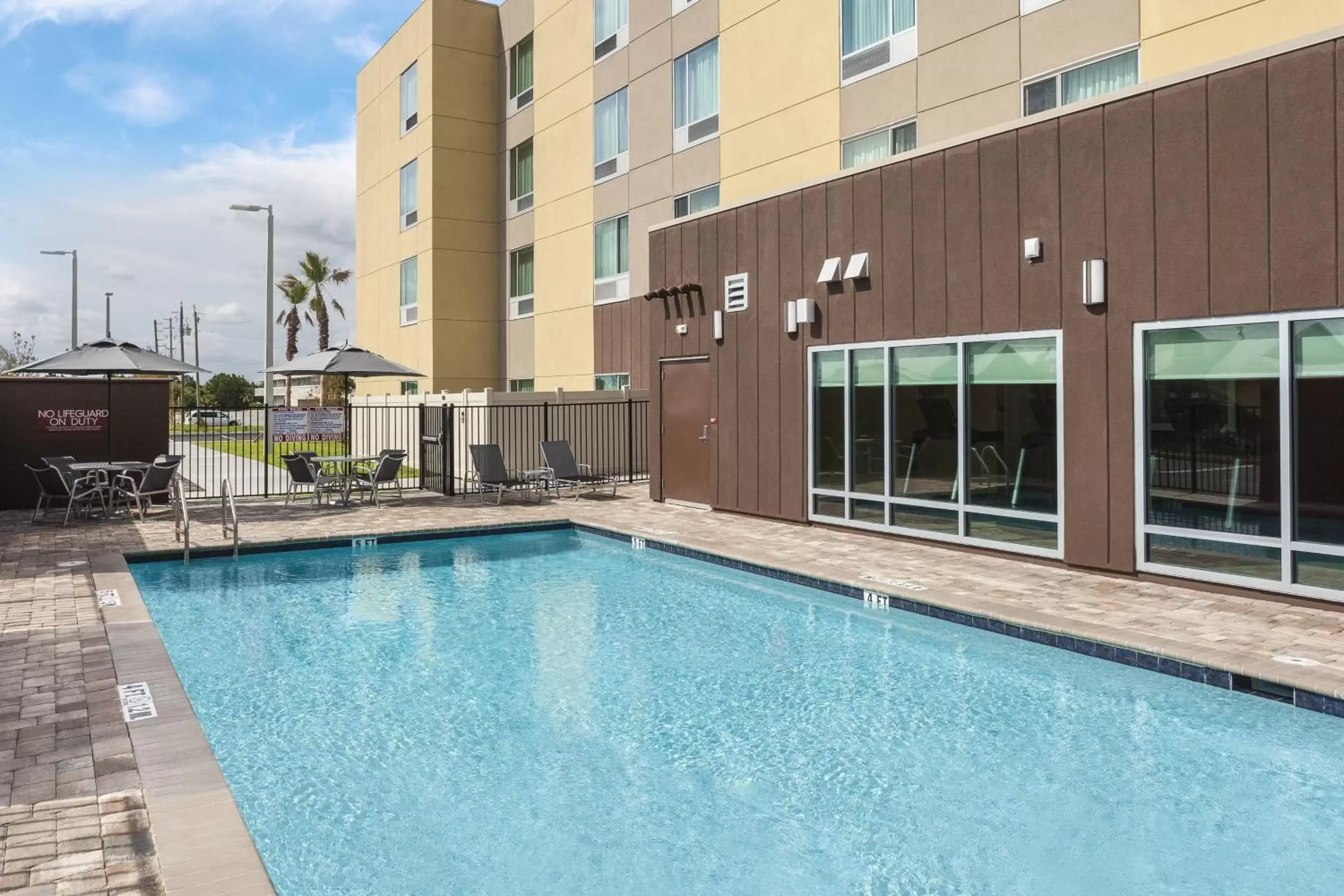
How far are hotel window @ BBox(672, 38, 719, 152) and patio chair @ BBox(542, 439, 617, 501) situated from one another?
7067 mm

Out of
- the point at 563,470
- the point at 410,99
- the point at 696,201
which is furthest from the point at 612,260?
the point at 410,99

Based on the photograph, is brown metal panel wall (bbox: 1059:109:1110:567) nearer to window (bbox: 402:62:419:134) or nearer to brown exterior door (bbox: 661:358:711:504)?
brown exterior door (bbox: 661:358:711:504)

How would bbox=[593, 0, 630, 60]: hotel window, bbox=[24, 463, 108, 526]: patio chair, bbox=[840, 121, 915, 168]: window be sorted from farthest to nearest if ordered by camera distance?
bbox=[593, 0, 630, 60]: hotel window, bbox=[840, 121, 915, 168]: window, bbox=[24, 463, 108, 526]: patio chair

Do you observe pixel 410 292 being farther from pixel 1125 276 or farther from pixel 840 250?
pixel 1125 276

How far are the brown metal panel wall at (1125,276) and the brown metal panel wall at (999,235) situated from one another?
0.99 m

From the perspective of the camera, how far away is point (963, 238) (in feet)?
32.2

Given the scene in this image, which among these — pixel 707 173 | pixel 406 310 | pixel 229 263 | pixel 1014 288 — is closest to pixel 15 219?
pixel 229 263

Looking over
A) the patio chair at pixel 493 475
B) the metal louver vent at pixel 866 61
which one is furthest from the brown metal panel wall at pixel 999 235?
the patio chair at pixel 493 475

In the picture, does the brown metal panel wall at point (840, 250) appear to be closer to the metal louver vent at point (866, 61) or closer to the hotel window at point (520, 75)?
the metal louver vent at point (866, 61)

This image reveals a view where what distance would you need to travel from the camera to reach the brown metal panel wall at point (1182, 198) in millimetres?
7750

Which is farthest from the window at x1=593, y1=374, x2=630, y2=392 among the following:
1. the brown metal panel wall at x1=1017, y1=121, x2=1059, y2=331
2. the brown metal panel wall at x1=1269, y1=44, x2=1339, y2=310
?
the brown metal panel wall at x1=1269, y1=44, x2=1339, y2=310

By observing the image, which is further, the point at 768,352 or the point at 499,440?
the point at 499,440

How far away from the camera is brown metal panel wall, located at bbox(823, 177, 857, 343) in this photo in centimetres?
1123

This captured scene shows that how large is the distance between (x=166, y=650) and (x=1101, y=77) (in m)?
11.8
